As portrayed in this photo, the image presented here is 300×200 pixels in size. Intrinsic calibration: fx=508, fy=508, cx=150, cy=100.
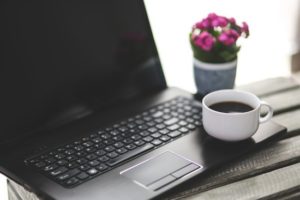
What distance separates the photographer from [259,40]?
146 cm

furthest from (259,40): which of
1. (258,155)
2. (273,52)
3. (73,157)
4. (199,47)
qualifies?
(73,157)

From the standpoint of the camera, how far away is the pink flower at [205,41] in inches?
36.5

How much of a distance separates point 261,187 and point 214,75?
28cm

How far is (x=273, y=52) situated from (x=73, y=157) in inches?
35.5

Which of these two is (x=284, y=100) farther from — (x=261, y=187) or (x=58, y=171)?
(x=58, y=171)

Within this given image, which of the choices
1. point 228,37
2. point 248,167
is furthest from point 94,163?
point 228,37

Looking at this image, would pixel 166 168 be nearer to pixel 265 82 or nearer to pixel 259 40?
pixel 265 82

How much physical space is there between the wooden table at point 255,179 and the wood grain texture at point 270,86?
0.51 feet

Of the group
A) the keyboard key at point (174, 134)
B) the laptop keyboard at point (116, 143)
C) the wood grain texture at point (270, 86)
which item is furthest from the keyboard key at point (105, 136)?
the wood grain texture at point (270, 86)

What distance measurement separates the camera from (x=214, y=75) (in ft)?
3.13

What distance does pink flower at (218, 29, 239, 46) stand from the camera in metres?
0.93

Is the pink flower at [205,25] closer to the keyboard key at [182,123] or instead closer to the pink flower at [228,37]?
the pink flower at [228,37]

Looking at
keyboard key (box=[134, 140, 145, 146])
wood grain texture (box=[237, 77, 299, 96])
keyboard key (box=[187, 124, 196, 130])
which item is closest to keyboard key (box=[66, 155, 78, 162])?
keyboard key (box=[134, 140, 145, 146])

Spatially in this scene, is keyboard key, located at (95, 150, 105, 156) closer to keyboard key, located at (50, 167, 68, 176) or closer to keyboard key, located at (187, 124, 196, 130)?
keyboard key, located at (50, 167, 68, 176)
